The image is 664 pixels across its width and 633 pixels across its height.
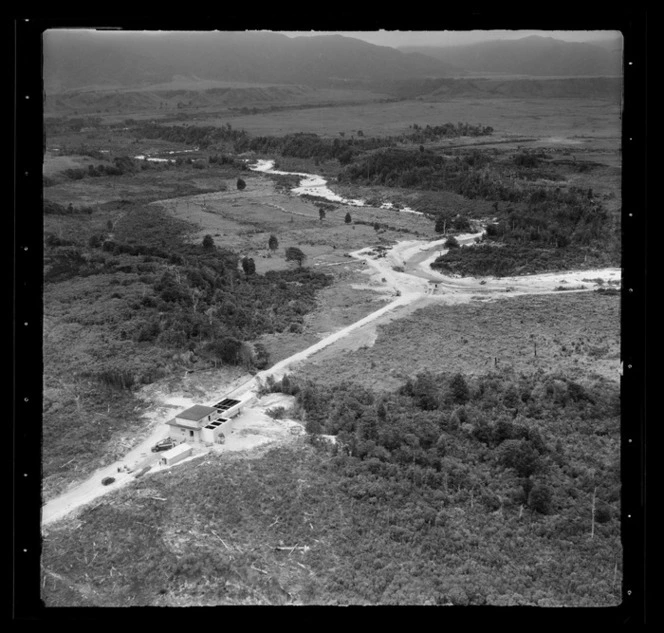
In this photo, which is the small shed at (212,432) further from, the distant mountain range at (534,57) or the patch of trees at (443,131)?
the patch of trees at (443,131)

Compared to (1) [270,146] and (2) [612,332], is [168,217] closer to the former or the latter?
(1) [270,146]

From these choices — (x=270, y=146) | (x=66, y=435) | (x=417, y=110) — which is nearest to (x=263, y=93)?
(x=417, y=110)

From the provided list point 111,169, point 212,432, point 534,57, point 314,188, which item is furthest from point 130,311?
point 534,57

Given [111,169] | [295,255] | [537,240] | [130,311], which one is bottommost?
[130,311]

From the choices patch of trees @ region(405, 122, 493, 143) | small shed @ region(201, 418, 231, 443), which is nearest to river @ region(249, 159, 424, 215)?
patch of trees @ region(405, 122, 493, 143)

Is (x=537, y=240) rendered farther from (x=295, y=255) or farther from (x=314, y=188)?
(x=295, y=255)

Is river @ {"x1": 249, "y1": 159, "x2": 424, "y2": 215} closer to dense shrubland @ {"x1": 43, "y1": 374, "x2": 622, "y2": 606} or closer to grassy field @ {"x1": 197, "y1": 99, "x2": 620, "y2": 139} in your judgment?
grassy field @ {"x1": 197, "y1": 99, "x2": 620, "y2": 139}
